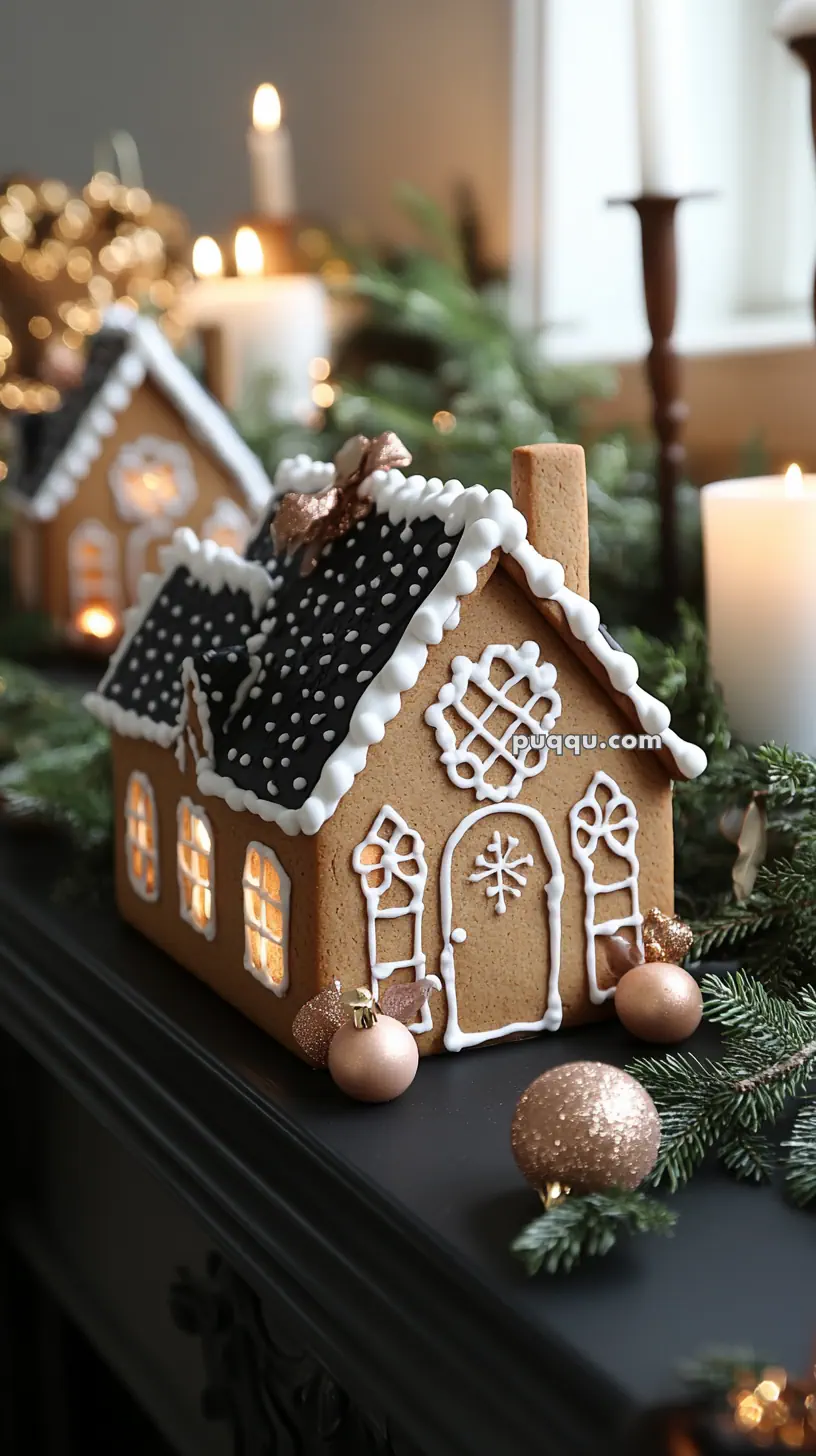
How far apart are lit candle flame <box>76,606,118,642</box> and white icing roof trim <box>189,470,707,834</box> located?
85cm

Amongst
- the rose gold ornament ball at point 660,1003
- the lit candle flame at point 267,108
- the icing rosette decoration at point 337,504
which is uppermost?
the lit candle flame at point 267,108

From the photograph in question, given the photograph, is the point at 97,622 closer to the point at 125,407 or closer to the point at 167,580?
the point at 125,407

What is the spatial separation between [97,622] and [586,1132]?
1086 mm

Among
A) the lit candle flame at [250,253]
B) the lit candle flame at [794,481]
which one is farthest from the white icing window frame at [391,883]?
the lit candle flame at [250,253]

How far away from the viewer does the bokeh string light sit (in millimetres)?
1933

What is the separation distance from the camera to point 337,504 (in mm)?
825

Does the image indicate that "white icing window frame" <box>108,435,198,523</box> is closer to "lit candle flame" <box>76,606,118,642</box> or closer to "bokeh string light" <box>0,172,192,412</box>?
"lit candle flame" <box>76,606,118,642</box>

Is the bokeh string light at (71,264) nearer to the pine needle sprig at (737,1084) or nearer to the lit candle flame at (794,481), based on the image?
the lit candle flame at (794,481)

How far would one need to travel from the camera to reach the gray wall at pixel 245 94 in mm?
1777

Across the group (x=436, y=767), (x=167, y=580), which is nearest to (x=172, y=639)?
(x=167, y=580)

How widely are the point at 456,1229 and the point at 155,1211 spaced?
0.52m

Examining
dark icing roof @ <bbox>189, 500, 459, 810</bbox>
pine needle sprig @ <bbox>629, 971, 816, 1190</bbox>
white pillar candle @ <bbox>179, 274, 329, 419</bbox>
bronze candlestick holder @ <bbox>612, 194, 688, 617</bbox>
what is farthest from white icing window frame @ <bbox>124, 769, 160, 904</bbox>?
white pillar candle @ <bbox>179, 274, 329, 419</bbox>

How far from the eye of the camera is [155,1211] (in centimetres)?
106

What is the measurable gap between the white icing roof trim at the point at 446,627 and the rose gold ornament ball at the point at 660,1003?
0.14 metres
